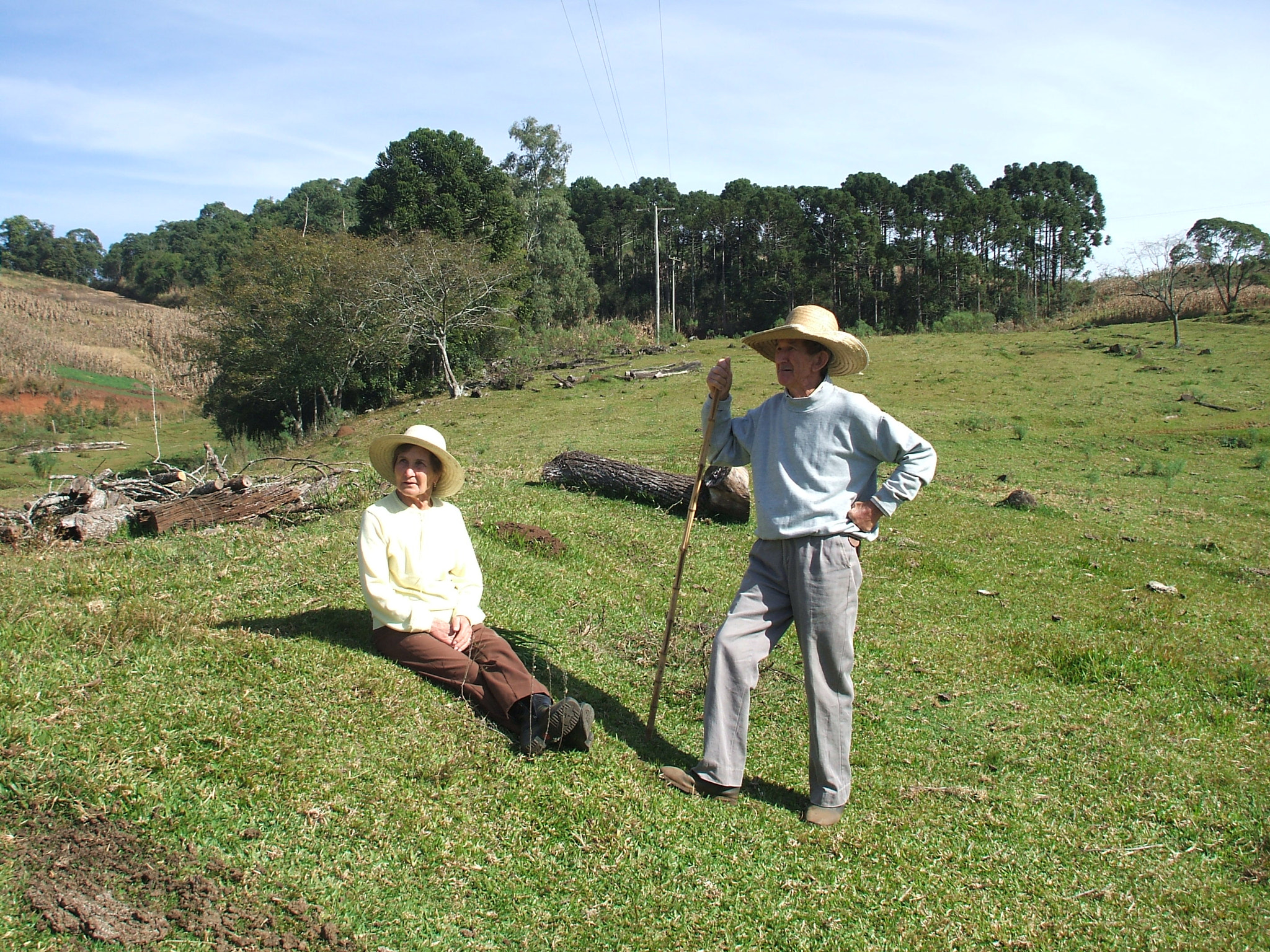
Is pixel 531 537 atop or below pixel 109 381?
atop

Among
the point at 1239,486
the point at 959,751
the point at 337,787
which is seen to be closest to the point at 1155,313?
the point at 1239,486

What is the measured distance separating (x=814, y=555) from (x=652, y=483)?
7500 mm

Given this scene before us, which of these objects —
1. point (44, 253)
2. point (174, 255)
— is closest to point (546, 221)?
point (174, 255)

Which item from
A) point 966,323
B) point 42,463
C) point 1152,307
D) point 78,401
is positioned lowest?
point 42,463

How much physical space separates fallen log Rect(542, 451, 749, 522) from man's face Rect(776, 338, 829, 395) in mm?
6410

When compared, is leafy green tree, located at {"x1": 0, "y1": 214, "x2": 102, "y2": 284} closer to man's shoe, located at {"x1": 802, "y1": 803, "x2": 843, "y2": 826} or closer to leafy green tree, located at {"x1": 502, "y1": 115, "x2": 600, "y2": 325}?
leafy green tree, located at {"x1": 502, "y1": 115, "x2": 600, "y2": 325}

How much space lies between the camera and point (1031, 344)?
119 feet

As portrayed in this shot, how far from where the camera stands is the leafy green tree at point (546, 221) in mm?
53500

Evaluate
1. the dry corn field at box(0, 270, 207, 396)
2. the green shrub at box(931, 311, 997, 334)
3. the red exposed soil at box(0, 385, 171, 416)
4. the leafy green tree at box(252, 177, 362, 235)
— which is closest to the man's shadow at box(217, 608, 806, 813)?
the dry corn field at box(0, 270, 207, 396)

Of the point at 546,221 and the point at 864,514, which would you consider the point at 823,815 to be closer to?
the point at 864,514

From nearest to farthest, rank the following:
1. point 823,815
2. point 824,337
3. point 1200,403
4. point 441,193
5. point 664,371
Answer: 1. point 823,815
2. point 824,337
3. point 1200,403
4. point 664,371
5. point 441,193

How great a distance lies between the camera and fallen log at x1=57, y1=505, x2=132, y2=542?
8.12 meters

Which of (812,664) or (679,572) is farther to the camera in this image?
(679,572)

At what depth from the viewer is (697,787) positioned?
14.9ft
